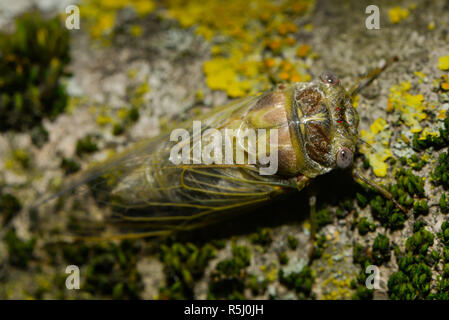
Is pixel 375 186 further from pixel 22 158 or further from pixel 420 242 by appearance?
pixel 22 158

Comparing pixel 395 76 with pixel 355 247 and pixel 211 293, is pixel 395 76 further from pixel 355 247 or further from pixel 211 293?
pixel 211 293

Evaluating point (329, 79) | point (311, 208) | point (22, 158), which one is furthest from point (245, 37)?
point (22, 158)

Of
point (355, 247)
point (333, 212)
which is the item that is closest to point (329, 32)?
point (333, 212)

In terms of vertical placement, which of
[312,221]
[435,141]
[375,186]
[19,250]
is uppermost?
[435,141]

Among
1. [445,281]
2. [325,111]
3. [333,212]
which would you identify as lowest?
[445,281]

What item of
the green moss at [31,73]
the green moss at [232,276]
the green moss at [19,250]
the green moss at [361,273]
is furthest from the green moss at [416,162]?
the green moss at [19,250]

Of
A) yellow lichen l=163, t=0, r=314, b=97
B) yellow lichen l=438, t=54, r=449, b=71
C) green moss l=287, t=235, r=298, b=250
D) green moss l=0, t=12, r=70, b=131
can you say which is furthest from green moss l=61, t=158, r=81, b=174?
yellow lichen l=438, t=54, r=449, b=71

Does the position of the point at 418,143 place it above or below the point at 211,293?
above
